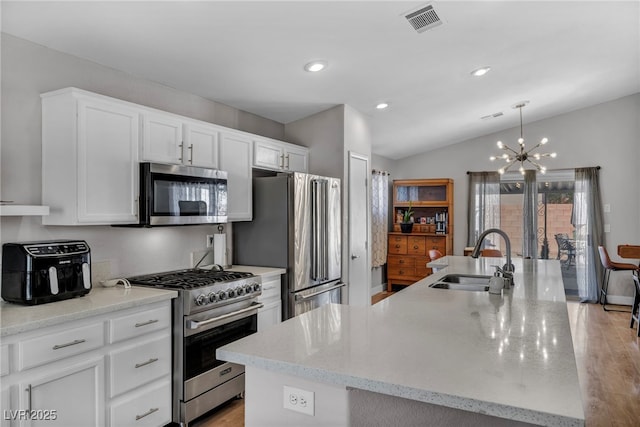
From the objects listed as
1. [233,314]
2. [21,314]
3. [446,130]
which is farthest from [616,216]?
[21,314]

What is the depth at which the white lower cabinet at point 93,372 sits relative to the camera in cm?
188

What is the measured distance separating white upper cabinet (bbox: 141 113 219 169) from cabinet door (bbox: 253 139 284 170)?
489 mm

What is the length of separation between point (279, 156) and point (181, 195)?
1.35 metres

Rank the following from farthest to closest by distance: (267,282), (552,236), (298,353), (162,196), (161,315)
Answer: (552,236) → (267,282) → (162,196) → (161,315) → (298,353)

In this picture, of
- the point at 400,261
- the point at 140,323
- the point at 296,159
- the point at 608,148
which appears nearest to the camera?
the point at 140,323

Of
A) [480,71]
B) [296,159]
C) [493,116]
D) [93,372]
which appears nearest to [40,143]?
[93,372]

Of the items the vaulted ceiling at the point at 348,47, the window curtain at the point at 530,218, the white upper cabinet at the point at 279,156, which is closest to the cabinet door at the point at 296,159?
the white upper cabinet at the point at 279,156

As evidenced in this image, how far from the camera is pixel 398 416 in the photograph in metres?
1.24

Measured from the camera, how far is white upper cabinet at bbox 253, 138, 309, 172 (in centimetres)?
381

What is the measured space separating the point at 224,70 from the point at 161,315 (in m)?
1.87

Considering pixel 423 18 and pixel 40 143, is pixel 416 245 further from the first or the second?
pixel 40 143

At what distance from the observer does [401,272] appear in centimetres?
748

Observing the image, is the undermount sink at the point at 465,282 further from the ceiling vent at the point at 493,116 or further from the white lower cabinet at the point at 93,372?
the ceiling vent at the point at 493,116

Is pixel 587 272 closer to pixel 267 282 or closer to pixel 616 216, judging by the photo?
pixel 616 216
